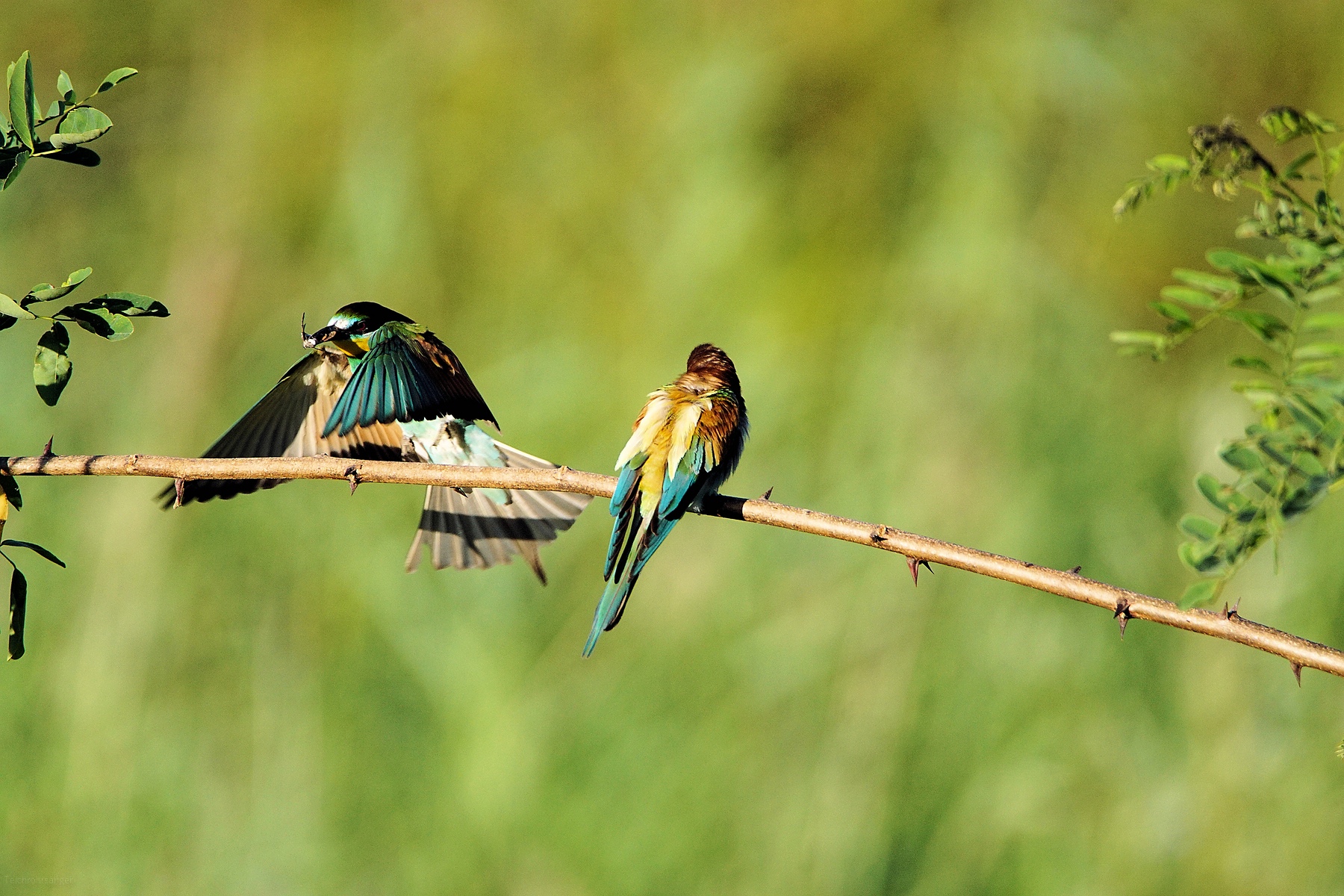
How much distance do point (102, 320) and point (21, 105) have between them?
0.19 m

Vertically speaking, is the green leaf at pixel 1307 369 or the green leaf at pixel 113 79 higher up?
the green leaf at pixel 1307 369

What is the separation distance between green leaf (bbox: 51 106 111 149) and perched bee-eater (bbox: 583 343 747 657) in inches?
26.0

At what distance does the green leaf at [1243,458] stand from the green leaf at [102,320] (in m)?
1.03

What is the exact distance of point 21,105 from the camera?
1.09m

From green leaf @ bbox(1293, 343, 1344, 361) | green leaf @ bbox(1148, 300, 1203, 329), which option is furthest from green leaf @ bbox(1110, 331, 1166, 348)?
green leaf @ bbox(1293, 343, 1344, 361)

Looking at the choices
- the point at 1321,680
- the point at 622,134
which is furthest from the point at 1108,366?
the point at 622,134

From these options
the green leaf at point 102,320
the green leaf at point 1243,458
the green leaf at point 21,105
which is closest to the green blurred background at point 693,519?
the green leaf at point 1243,458

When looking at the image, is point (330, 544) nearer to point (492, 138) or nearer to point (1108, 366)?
point (492, 138)

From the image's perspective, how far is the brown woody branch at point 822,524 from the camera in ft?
3.47

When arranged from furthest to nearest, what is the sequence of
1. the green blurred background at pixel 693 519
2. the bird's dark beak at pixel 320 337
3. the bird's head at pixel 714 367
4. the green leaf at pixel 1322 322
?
1. the green blurred background at pixel 693 519
2. the bird's head at pixel 714 367
3. the bird's dark beak at pixel 320 337
4. the green leaf at pixel 1322 322

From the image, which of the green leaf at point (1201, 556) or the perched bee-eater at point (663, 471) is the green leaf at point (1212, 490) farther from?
the perched bee-eater at point (663, 471)

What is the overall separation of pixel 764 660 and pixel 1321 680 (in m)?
1.04

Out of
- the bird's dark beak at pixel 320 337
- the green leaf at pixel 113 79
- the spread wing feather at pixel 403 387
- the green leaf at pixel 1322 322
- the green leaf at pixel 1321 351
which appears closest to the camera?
the green leaf at pixel 113 79

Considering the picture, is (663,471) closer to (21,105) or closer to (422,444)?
(422,444)
